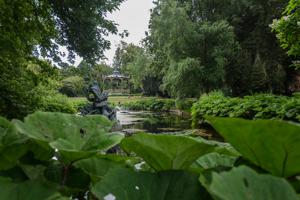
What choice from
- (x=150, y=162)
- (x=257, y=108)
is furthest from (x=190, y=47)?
(x=150, y=162)

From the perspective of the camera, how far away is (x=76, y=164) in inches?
25.5

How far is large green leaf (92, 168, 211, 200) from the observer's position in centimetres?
48

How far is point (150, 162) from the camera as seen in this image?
1.90 feet

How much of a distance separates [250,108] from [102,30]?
582 cm

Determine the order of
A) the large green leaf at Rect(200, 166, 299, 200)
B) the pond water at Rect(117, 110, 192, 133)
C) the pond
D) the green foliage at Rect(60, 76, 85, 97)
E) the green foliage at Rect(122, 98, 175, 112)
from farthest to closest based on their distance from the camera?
the green foliage at Rect(60, 76, 85, 97) → the green foliage at Rect(122, 98, 175, 112) → the pond water at Rect(117, 110, 192, 133) → the pond → the large green leaf at Rect(200, 166, 299, 200)

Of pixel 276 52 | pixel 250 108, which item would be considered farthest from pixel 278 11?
pixel 250 108

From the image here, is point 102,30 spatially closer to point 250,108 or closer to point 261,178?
point 250,108

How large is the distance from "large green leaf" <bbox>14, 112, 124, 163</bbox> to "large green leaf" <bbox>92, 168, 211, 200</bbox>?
0.34ft

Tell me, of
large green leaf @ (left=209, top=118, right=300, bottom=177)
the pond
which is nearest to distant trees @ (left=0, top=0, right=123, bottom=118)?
the pond

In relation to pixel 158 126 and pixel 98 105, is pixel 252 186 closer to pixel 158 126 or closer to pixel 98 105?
pixel 98 105

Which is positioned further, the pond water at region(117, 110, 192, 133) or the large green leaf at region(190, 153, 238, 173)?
the pond water at region(117, 110, 192, 133)

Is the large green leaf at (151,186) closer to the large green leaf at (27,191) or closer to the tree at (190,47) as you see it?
the large green leaf at (27,191)

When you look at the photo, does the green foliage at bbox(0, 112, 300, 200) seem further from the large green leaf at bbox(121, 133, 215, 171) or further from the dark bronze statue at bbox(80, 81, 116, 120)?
the dark bronze statue at bbox(80, 81, 116, 120)

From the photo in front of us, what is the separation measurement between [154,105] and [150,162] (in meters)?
31.0
